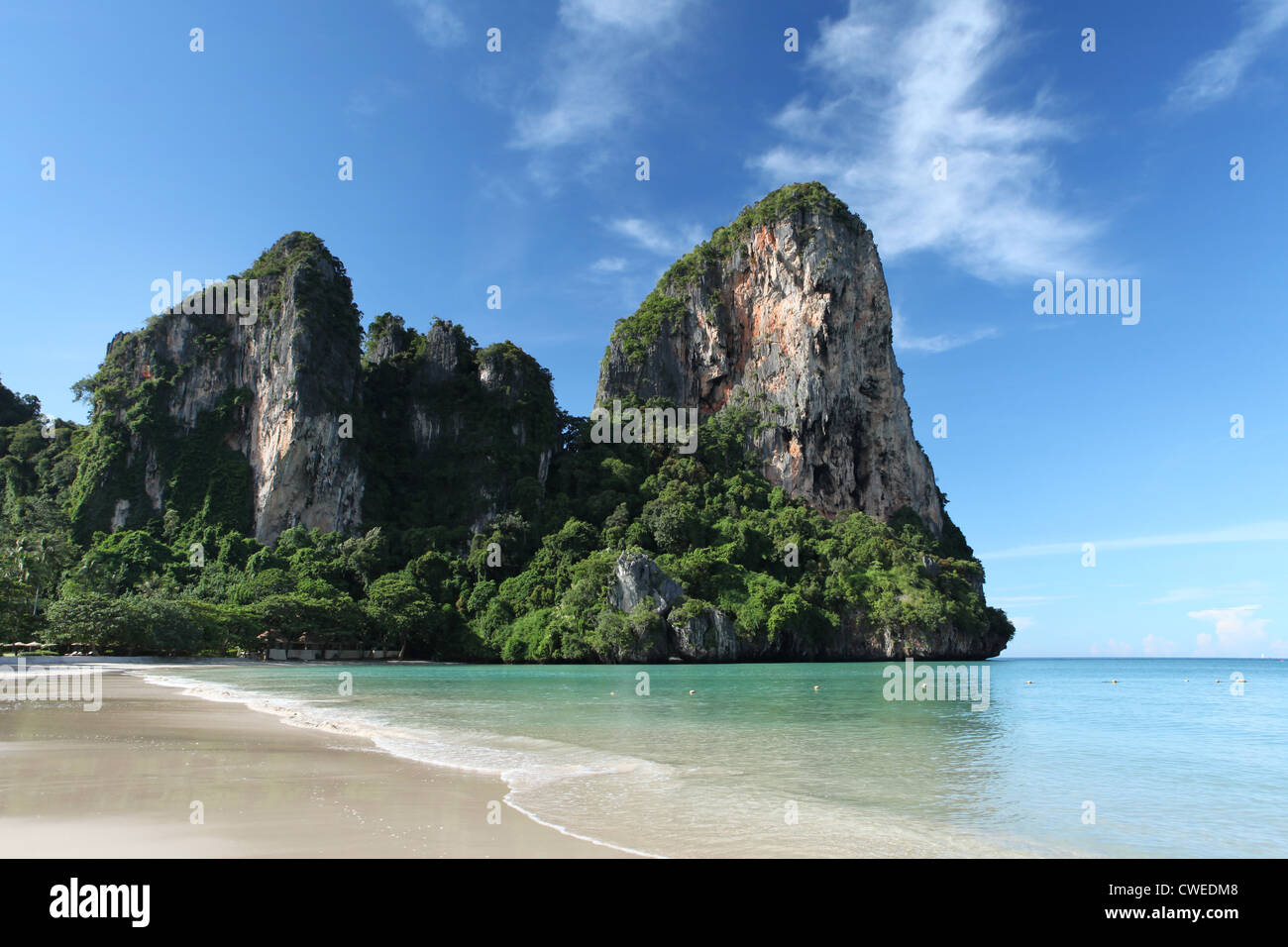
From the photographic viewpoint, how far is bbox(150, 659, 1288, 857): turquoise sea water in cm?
624

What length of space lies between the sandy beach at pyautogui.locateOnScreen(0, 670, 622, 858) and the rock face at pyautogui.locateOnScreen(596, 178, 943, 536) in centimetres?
6698

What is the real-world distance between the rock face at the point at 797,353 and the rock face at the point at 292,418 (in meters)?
16.1

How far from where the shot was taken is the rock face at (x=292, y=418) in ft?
214

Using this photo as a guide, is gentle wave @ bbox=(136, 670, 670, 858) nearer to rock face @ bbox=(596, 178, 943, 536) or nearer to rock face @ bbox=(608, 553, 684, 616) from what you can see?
rock face @ bbox=(608, 553, 684, 616)

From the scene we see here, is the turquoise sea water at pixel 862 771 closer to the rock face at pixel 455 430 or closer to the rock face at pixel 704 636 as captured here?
the rock face at pixel 704 636

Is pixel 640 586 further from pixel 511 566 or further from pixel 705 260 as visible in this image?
pixel 705 260

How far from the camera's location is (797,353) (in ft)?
253

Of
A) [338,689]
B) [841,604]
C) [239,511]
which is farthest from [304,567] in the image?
[841,604]

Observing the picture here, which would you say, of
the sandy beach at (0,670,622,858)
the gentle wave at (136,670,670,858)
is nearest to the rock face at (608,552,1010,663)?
the gentle wave at (136,670,670,858)

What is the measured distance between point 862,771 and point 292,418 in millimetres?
64663
